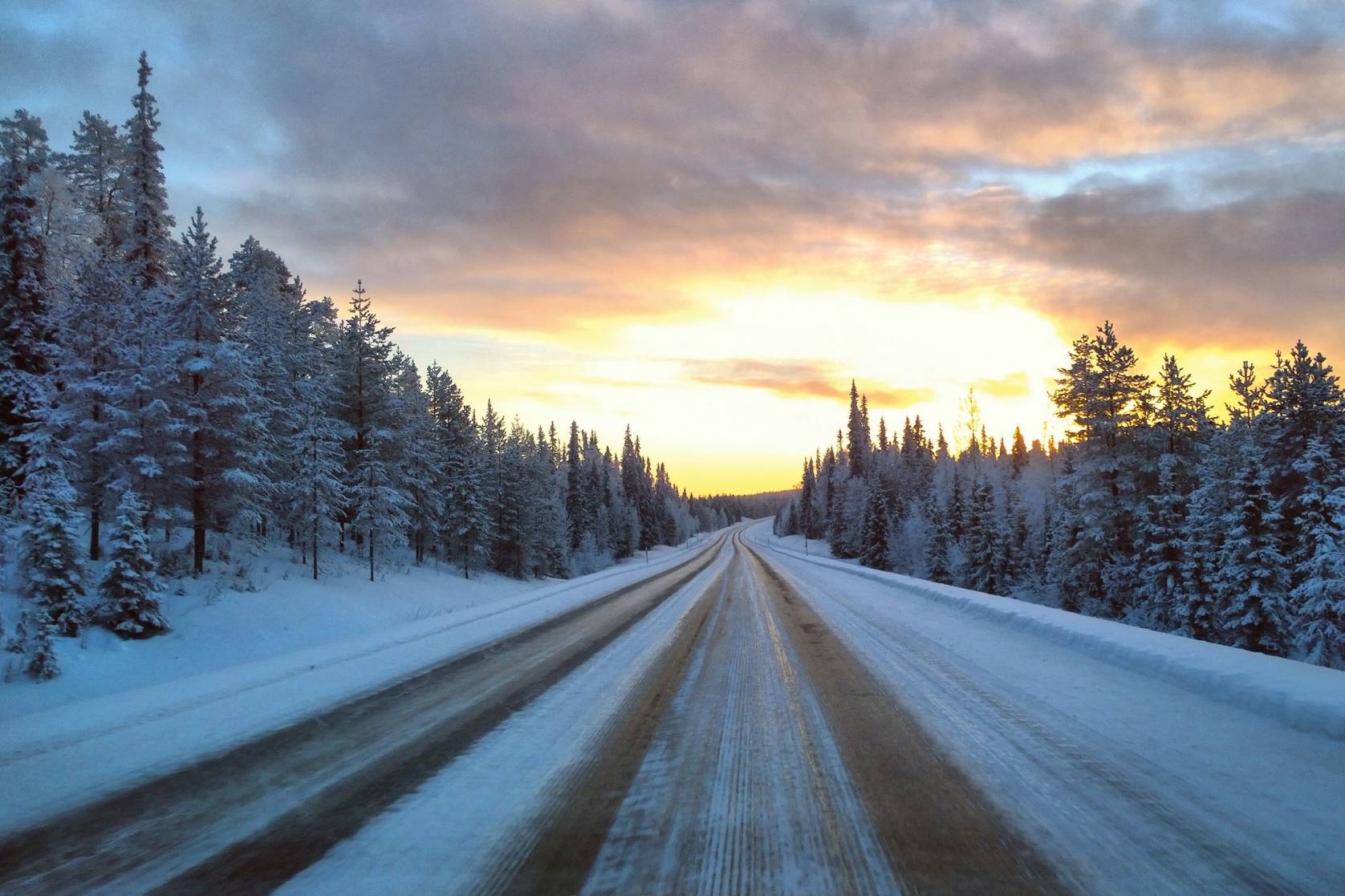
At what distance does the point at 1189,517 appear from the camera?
83.9 feet

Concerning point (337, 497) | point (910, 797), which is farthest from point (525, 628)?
point (337, 497)

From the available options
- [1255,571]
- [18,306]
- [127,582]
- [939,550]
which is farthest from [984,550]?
[18,306]

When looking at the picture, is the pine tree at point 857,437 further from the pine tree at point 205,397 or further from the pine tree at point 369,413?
the pine tree at point 205,397

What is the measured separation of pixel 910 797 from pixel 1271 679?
4.34m

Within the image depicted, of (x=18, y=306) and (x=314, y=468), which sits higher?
(x=18, y=306)

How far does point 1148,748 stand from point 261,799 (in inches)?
235

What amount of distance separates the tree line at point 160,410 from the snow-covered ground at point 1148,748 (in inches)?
560

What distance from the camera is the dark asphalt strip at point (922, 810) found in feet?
9.60

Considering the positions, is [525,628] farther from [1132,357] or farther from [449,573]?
[1132,357]

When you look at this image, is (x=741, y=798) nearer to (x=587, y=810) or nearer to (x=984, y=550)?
(x=587, y=810)

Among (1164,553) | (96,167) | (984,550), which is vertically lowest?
(984,550)

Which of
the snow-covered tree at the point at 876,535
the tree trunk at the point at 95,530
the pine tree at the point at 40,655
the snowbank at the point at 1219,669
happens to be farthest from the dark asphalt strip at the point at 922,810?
the snow-covered tree at the point at 876,535

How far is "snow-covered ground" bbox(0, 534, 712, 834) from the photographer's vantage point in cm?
473

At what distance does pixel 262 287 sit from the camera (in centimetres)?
3531
